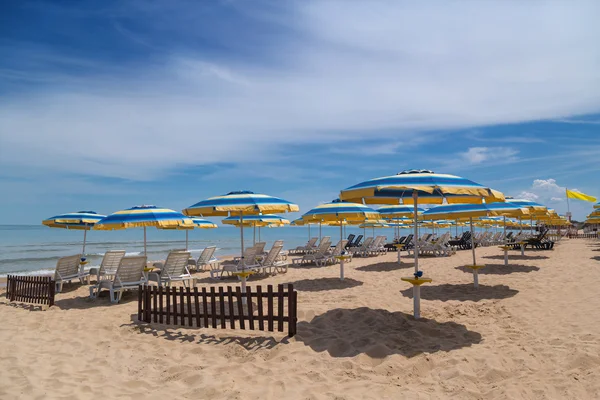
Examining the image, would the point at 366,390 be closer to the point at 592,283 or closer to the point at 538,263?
the point at 592,283

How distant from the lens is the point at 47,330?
654cm

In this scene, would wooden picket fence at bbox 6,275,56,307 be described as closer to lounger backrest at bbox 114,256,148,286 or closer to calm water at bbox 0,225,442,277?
lounger backrest at bbox 114,256,148,286

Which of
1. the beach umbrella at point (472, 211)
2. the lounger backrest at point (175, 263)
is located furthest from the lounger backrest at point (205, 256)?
the beach umbrella at point (472, 211)

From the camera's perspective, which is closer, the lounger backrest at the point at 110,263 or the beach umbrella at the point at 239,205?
the beach umbrella at the point at 239,205

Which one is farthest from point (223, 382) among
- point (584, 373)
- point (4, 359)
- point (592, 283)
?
point (592, 283)

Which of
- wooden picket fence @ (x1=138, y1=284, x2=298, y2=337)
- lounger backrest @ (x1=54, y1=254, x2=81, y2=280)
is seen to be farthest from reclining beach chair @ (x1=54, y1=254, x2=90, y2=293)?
wooden picket fence @ (x1=138, y1=284, x2=298, y2=337)

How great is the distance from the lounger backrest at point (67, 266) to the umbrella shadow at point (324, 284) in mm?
5860

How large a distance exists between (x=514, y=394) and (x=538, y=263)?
11.1m

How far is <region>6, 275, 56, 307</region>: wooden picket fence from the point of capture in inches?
334

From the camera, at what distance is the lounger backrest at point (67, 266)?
34.0 ft

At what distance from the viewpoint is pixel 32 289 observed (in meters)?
8.92

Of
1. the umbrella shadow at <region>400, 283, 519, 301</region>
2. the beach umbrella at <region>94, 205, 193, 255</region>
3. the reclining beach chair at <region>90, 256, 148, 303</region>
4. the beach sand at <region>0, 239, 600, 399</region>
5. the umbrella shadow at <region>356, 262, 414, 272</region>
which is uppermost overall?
the beach umbrella at <region>94, 205, 193, 255</region>

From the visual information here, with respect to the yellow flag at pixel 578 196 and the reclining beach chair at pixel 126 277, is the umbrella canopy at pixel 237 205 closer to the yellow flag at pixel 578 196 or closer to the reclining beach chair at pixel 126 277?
the reclining beach chair at pixel 126 277

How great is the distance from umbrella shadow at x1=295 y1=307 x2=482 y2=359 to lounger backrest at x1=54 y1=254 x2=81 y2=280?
7477 millimetres
